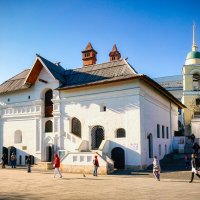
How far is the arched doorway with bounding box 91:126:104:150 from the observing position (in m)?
24.9

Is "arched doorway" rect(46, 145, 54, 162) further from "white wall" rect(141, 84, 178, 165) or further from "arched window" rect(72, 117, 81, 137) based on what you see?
"white wall" rect(141, 84, 178, 165)

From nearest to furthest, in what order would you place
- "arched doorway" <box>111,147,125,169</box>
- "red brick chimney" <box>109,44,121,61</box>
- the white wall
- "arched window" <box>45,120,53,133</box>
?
1. "arched doorway" <box>111,147,125,169</box>
2. the white wall
3. "arched window" <box>45,120,53,133</box>
4. "red brick chimney" <box>109,44,121,61</box>

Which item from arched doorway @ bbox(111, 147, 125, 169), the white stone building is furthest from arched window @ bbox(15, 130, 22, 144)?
arched doorway @ bbox(111, 147, 125, 169)

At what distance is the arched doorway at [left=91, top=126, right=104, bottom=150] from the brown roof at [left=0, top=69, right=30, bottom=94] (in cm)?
933

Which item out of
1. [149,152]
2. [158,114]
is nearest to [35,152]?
[149,152]

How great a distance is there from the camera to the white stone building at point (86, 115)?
23156mm

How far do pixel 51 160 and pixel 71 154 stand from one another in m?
5.31

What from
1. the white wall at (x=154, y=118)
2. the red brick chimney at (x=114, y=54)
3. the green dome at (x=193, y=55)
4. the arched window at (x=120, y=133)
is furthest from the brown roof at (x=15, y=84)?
the green dome at (x=193, y=55)

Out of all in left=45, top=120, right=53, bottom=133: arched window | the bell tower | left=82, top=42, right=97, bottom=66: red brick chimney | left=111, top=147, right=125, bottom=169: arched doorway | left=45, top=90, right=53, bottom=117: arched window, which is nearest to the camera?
left=111, top=147, right=125, bottom=169: arched doorway

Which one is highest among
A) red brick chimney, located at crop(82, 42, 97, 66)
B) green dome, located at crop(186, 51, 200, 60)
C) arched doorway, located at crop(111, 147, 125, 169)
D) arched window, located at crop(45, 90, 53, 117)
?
green dome, located at crop(186, 51, 200, 60)

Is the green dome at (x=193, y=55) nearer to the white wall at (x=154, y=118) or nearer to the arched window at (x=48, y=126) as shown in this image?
the white wall at (x=154, y=118)

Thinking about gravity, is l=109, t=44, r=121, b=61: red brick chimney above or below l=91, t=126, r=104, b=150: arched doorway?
above

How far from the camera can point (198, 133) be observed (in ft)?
128

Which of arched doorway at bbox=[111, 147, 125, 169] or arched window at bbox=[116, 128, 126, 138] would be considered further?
arched window at bbox=[116, 128, 126, 138]
